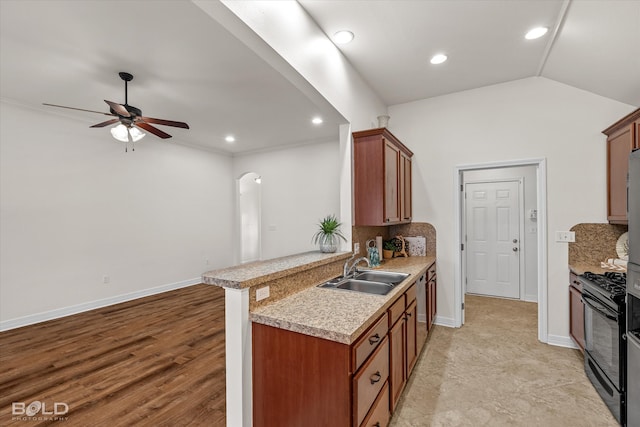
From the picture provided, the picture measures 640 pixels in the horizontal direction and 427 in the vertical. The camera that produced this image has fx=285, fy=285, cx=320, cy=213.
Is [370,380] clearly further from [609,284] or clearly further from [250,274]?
[609,284]

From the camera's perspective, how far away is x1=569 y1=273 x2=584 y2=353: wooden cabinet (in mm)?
2717

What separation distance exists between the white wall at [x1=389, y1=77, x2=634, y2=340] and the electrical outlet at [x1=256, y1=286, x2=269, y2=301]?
2.74 metres

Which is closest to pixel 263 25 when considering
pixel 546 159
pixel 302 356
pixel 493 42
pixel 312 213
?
pixel 302 356

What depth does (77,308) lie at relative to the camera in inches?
163

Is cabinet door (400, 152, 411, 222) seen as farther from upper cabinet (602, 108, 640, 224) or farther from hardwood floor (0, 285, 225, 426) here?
hardwood floor (0, 285, 225, 426)

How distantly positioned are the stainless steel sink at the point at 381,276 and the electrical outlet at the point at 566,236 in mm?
1961

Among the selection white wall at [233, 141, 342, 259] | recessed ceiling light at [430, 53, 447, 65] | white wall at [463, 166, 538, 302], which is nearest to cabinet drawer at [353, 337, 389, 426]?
recessed ceiling light at [430, 53, 447, 65]

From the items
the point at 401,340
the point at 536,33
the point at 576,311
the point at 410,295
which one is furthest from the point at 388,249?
the point at 536,33

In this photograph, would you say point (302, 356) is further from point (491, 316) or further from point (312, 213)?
point (312, 213)

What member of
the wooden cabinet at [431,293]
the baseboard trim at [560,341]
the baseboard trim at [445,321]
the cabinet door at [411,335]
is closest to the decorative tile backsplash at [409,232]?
the wooden cabinet at [431,293]

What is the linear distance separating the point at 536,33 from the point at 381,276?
262 centimetres

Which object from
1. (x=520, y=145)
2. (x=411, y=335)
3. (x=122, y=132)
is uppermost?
(x=122, y=132)

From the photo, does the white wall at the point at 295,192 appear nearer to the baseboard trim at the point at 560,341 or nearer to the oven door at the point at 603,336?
the baseboard trim at the point at 560,341

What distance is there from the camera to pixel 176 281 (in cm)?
556
